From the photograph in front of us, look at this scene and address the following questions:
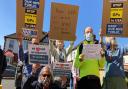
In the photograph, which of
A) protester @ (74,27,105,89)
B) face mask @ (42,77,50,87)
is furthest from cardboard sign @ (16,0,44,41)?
face mask @ (42,77,50,87)

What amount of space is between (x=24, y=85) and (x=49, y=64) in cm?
67

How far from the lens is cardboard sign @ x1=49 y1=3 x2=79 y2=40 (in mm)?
9484

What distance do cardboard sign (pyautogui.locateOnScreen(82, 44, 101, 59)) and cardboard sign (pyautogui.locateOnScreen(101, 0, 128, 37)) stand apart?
67cm

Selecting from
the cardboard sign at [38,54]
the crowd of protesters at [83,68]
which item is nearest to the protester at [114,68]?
the crowd of protesters at [83,68]

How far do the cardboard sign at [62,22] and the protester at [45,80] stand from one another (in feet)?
3.87

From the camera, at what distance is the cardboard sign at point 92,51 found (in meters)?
8.68

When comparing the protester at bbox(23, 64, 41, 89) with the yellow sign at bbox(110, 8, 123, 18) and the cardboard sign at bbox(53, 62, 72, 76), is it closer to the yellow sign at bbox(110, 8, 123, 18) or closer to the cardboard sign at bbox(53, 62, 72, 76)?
the cardboard sign at bbox(53, 62, 72, 76)

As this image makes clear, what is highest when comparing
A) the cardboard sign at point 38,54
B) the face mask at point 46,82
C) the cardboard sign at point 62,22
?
the cardboard sign at point 62,22

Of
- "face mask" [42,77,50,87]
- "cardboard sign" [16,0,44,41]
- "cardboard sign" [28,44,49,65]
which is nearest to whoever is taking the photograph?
"face mask" [42,77,50,87]

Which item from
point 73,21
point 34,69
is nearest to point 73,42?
point 73,21

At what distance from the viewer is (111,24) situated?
940cm

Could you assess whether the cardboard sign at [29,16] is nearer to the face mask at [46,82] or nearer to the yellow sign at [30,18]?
the yellow sign at [30,18]

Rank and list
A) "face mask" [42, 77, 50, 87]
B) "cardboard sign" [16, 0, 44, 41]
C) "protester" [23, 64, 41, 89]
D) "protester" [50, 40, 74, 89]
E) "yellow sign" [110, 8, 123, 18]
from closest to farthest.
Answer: "face mask" [42, 77, 50, 87] < "protester" [23, 64, 41, 89] < "protester" [50, 40, 74, 89] < "cardboard sign" [16, 0, 44, 41] < "yellow sign" [110, 8, 123, 18]

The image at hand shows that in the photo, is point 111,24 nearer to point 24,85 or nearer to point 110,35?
point 110,35
